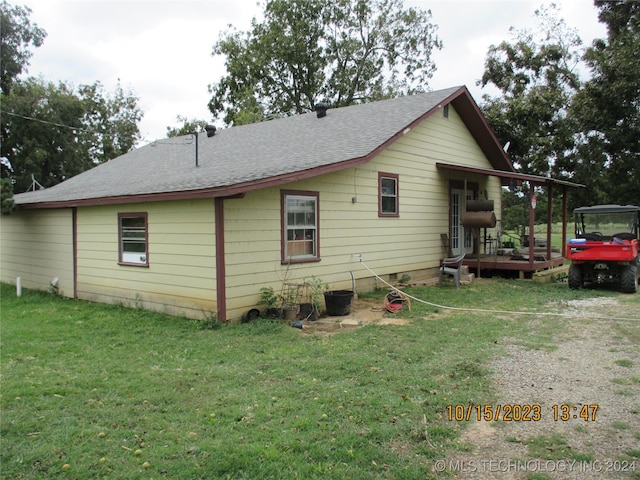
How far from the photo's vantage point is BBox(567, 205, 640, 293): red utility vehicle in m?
10.3

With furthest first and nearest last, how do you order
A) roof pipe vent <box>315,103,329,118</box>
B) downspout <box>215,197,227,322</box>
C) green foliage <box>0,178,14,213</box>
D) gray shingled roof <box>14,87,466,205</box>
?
1. roof pipe vent <box>315,103,329,118</box>
2. green foliage <box>0,178,14,213</box>
3. gray shingled roof <box>14,87,466,205</box>
4. downspout <box>215,197,227,322</box>

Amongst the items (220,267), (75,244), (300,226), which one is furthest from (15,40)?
(220,267)

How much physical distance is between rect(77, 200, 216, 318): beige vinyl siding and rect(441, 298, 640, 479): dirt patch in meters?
4.62

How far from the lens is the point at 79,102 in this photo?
27891mm

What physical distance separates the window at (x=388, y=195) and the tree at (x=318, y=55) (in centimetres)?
2008

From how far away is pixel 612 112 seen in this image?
16922 mm

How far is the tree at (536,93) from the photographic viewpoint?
63.3 ft

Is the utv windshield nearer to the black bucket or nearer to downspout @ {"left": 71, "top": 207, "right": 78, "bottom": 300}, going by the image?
the black bucket

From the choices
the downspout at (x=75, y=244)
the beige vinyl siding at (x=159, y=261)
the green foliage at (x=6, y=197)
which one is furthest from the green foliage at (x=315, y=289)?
the green foliage at (x=6, y=197)

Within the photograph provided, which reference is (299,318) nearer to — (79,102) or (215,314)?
(215,314)

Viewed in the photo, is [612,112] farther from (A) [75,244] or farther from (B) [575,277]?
(A) [75,244]

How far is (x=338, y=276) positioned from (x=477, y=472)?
22.3 feet

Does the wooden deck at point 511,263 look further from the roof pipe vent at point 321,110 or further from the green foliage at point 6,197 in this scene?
the green foliage at point 6,197

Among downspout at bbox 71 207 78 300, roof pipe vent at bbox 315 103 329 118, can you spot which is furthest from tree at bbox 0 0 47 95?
roof pipe vent at bbox 315 103 329 118
